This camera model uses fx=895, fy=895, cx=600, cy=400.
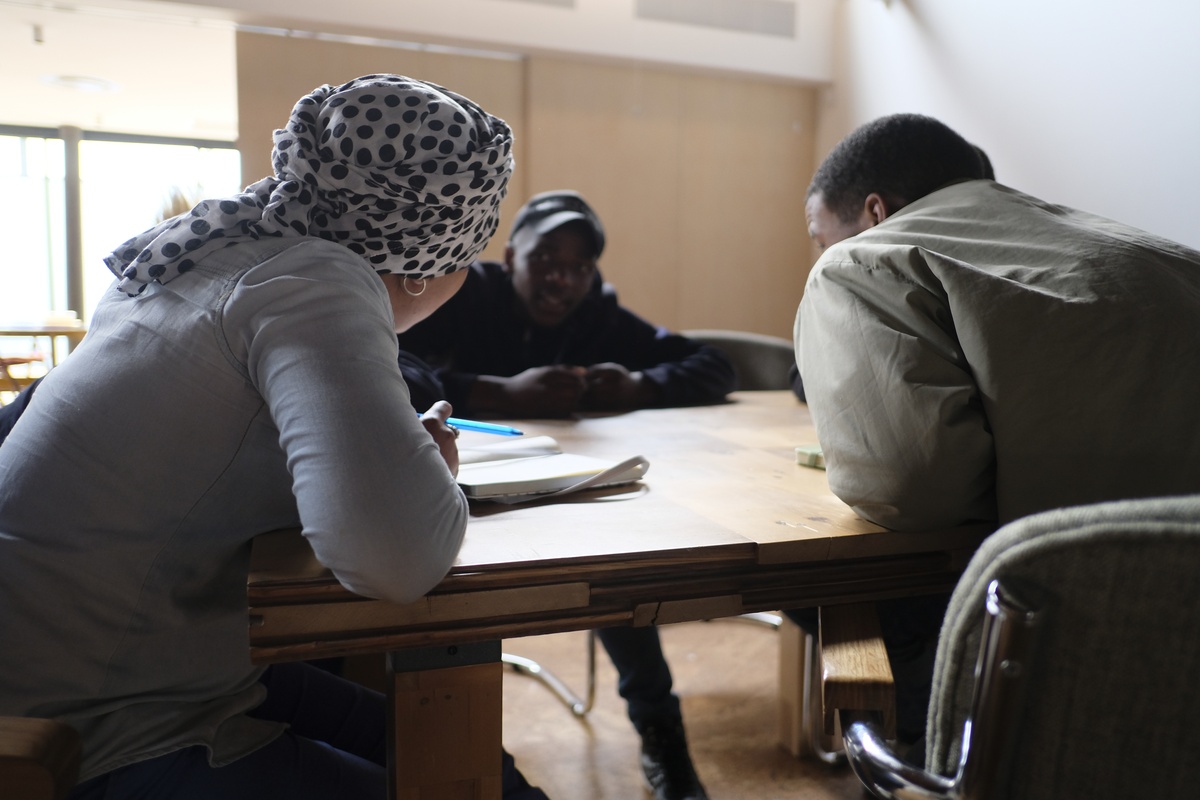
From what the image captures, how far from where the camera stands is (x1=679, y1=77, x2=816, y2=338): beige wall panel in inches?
171

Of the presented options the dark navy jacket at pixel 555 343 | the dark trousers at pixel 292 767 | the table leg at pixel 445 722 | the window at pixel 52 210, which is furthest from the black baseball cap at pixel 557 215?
the window at pixel 52 210

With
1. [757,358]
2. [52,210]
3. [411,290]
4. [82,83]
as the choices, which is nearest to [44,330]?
[82,83]

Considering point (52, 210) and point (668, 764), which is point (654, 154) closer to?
point (668, 764)

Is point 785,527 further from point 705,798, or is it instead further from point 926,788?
point 705,798

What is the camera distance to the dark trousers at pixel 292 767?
0.74 m

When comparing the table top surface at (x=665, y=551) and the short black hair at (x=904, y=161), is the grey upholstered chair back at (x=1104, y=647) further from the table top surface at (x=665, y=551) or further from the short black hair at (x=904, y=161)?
the short black hair at (x=904, y=161)

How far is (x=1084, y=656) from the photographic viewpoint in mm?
444

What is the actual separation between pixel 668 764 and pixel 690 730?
31 centimetres

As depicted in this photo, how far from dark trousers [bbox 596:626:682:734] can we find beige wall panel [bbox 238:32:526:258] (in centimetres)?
273

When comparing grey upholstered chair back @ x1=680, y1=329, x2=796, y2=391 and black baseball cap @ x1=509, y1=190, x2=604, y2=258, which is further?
grey upholstered chair back @ x1=680, y1=329, x2=796, y2=391

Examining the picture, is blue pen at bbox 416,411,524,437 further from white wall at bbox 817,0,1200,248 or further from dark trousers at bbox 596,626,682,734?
white wall at bbox 817,0,1200,248

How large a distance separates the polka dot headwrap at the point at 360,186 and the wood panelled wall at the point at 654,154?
3129 mm

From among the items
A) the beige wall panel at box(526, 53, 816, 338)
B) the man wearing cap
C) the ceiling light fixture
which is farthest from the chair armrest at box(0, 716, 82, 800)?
the ceiling light fixture

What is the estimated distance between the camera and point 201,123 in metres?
6.82
